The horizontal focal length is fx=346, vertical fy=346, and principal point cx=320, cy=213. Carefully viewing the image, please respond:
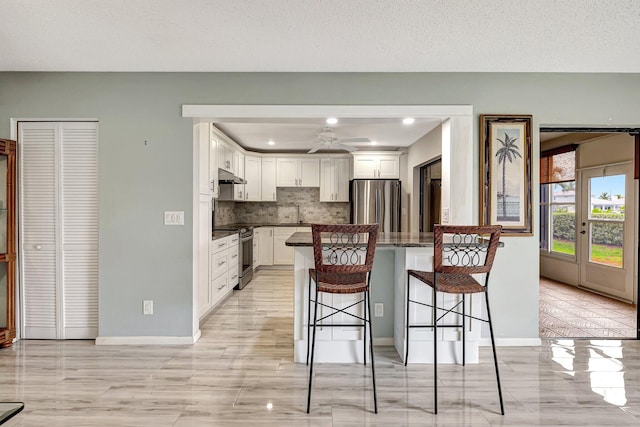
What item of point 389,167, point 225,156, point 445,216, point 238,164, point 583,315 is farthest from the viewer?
point 389,167

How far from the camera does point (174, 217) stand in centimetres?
310

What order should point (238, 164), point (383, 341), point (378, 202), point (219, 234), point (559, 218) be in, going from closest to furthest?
point (383, 341)
point (219, 234)
point (559, 218)
point (238, 164)
point (378, 202)

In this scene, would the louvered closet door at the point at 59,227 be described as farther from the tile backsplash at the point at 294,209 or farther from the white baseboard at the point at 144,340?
the tile backsplash at the point at 294,209

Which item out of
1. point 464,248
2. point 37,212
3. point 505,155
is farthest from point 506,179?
point 37,212

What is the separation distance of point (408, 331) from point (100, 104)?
3.30 m

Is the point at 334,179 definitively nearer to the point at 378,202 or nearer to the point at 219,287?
the point at 378,202

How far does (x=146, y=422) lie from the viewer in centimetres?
195

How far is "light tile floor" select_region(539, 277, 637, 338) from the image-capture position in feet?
11.2

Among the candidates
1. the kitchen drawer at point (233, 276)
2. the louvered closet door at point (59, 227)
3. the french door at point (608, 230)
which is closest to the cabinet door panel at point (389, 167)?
the french door at point (608, 230)

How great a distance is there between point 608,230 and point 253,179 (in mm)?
5803

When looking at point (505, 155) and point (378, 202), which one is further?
point (378, 202)

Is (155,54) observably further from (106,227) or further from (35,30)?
(106,227)

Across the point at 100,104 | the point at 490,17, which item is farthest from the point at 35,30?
the point at 490,17

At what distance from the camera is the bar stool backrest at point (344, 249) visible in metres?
2.14
